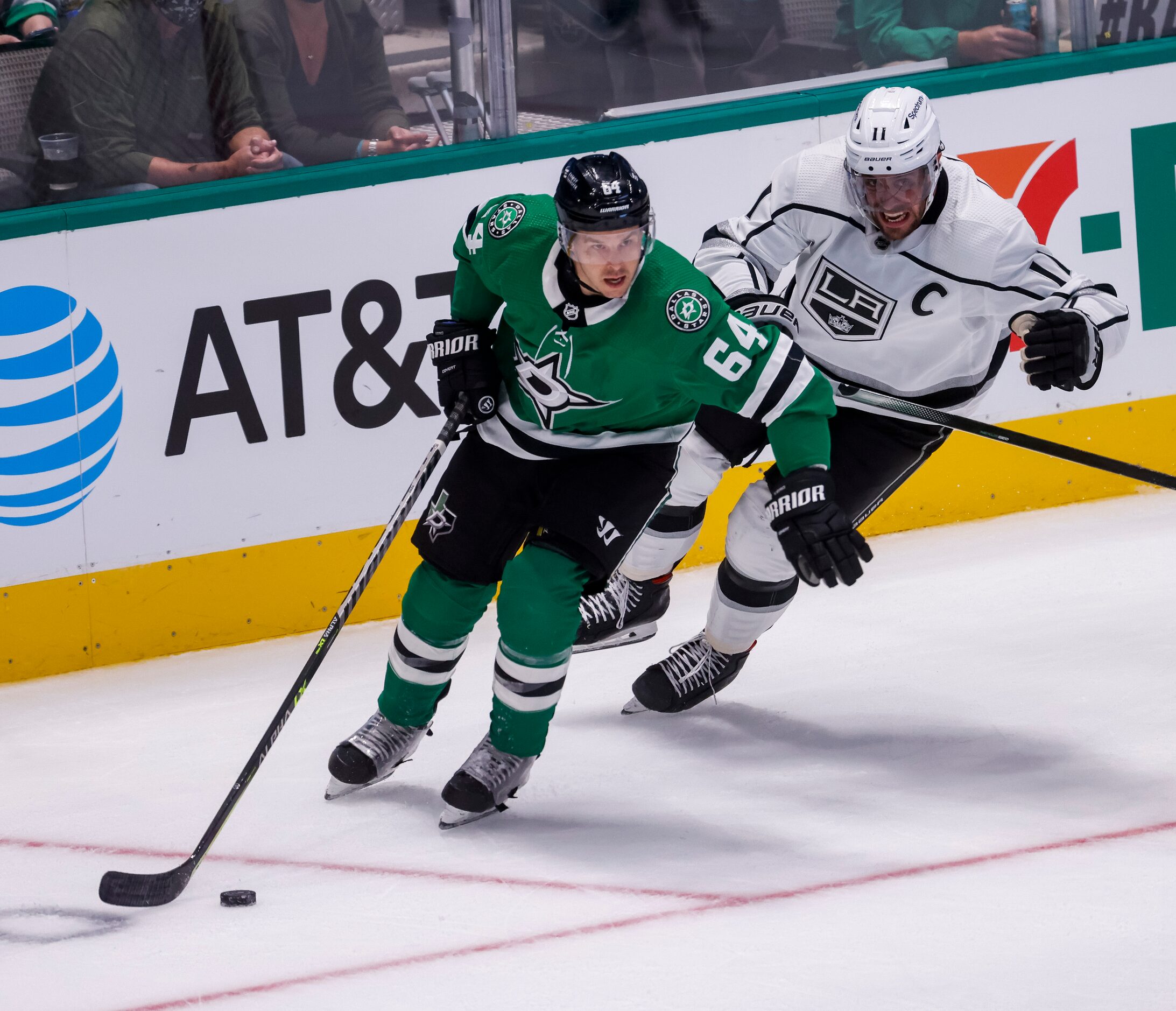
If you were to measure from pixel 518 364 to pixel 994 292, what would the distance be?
1.00m

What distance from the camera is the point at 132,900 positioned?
9.30ft

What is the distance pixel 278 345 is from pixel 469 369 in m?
1.30

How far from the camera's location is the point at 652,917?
2713mm

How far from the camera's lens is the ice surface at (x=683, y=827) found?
99.4 inches

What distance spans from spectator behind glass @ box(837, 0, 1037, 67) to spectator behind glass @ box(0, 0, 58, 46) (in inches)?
85.0

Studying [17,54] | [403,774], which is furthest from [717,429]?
[17,54]

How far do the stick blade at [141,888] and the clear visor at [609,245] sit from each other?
125 cm

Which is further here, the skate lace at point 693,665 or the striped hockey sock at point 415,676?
the skate lace at point 693,665

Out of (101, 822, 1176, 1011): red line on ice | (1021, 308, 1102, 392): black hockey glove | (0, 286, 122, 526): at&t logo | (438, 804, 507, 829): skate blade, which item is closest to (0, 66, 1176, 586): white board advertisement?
(0, 286, 122, 526): at&t logo

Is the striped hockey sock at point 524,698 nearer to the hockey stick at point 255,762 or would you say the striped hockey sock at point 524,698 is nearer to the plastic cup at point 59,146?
the hockey stick at point 255,762

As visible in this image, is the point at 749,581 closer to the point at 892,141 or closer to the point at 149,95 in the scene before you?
the point at 892,141

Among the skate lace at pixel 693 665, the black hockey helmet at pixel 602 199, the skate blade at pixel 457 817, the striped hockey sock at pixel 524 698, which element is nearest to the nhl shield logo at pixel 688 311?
the black hockey helmet at pixel 602 199

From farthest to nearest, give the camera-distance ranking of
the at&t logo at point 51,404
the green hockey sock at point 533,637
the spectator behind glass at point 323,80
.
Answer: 1. the spectator behind glass at point 323,80
2. the at&t logo at point 51,404
3. the green hockey sock at point 533,637

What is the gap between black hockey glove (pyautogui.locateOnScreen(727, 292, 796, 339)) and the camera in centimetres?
316
